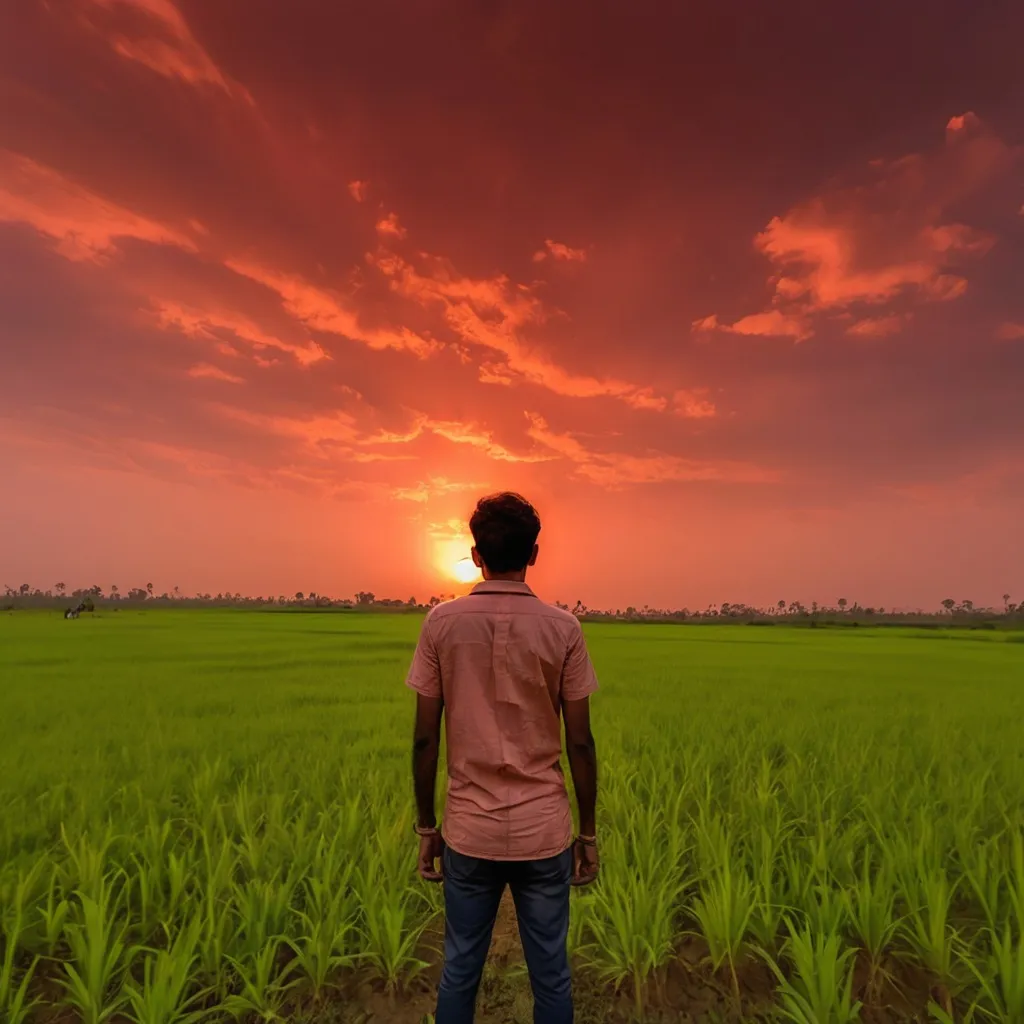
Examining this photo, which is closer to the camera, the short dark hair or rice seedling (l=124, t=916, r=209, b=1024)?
the short dark hair

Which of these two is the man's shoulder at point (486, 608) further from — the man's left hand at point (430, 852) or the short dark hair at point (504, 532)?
the man's left hand at point (430, 852)

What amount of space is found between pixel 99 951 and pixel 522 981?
204 cm

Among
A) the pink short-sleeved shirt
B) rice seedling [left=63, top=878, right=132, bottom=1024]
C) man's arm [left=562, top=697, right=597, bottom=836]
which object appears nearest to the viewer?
the pink short-sleeved shirt

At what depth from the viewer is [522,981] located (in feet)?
10.4

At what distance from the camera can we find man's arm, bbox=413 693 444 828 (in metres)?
2.20

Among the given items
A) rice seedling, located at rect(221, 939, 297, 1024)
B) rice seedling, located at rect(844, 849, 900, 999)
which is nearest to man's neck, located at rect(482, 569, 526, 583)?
rice seedling, located at rect(221, 939, 297, 1024)

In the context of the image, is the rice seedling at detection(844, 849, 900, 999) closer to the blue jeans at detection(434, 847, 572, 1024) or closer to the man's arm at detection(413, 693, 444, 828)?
the blue jeans at detection(434, 847, 572, 1024)

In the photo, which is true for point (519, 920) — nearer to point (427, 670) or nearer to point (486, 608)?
point (427, 670)

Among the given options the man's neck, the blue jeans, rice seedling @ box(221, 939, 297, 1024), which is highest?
the man's neck

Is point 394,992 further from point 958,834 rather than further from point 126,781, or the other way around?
point 126,781

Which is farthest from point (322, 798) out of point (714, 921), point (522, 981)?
point (714, 921)

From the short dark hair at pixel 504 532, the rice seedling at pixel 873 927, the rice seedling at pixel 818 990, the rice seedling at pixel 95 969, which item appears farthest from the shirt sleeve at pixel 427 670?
the rice seedling at pixel 873 927

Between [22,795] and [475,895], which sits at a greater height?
[475,895]

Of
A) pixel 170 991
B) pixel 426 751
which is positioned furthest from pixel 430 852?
pixel 170 991
